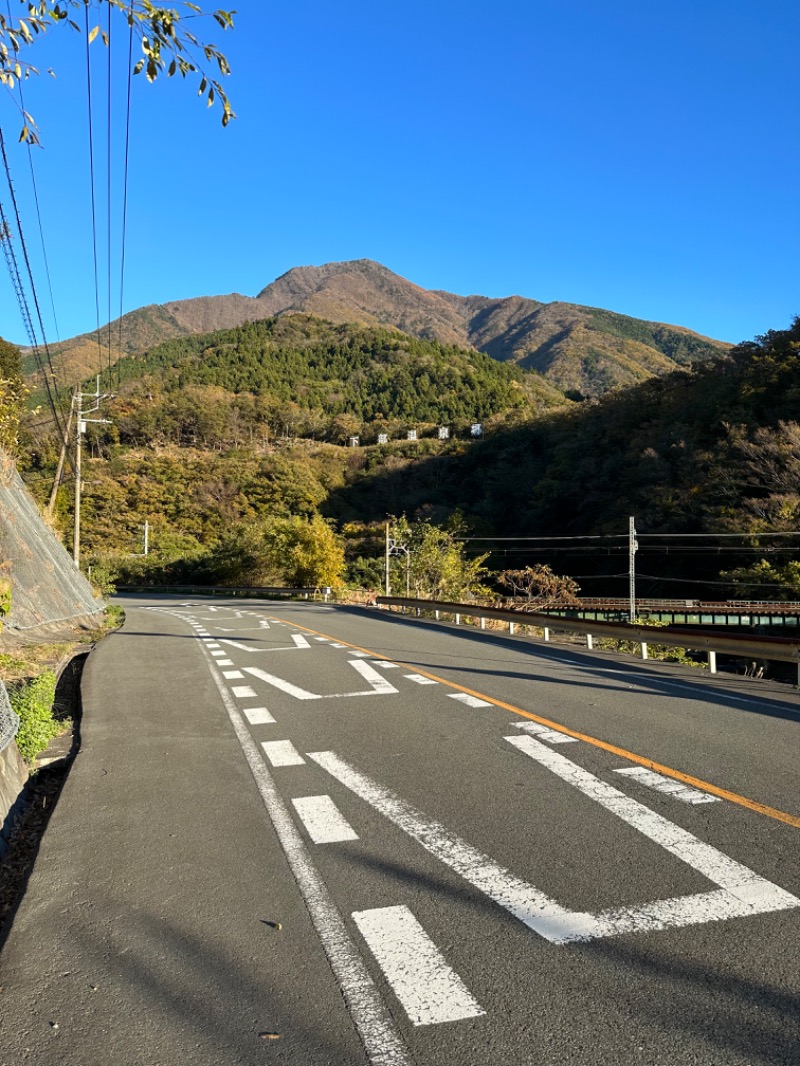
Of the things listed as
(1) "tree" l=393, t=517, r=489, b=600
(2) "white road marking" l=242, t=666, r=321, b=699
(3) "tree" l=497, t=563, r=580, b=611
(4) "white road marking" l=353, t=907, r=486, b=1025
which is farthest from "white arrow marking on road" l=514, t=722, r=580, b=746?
(3) "tree" l=497, t=563, r=580, b=611

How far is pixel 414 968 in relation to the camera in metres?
3.10

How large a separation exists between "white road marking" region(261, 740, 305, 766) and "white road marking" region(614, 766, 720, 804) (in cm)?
266

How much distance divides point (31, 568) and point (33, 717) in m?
12.1

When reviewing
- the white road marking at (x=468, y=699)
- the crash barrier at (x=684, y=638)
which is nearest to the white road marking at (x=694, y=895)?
the white road marking at (x=468, y=699)

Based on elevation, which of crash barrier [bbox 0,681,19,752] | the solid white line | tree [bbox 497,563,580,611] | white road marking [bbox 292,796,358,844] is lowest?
tree [bbox 497,563,580,611]

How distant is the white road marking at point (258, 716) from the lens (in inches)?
318

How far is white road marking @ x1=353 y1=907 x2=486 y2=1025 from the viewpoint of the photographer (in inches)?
111

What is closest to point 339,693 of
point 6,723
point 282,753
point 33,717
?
point 282,753

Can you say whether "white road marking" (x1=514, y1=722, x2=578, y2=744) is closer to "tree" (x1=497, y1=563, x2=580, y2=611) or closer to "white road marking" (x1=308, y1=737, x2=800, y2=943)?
"white road marking" (x1=308, y1=737, x2=800, y2=943)

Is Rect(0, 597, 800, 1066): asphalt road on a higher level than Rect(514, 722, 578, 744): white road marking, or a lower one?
higher

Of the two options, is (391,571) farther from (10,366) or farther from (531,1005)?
(531,1005)

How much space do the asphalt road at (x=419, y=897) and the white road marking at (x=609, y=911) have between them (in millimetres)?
16

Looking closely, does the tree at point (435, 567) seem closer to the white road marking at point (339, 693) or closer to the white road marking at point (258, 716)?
the white road marking at point (339, 693)

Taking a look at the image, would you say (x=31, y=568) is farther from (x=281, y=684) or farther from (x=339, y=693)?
(x=339, y=693)
